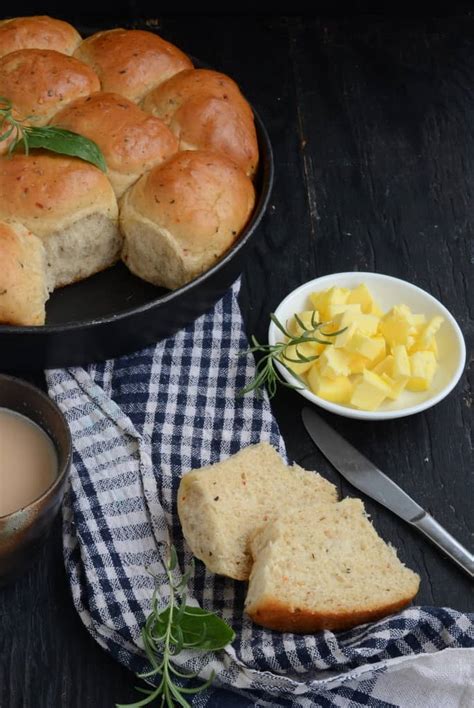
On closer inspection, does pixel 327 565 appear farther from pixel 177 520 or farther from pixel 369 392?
pixel 369 392

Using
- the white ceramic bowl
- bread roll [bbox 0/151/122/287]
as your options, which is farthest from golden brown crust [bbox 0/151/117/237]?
the white ceramic bowl

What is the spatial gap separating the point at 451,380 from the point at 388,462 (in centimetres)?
26

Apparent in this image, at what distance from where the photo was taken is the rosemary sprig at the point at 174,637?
6.61 feet

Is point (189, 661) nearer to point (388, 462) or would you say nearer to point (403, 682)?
point (403, 682)

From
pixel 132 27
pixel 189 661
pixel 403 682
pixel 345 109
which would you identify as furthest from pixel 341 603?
pixel 132 27

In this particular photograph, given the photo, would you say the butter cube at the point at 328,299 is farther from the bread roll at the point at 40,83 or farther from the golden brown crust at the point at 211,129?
the bread roll at the point at 40,83

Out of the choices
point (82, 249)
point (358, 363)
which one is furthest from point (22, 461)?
point (358, 363)

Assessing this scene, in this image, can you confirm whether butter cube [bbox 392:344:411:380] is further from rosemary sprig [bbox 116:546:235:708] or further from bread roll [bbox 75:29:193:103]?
bread roll [bbox 75:29:193:103]

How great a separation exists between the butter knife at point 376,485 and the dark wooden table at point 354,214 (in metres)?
0.04

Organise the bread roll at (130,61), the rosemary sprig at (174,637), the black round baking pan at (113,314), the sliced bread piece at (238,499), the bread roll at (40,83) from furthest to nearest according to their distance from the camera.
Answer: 1. the bread roll at (130,61)
2. the bread roll at (40,83)
3. the black round baking pan at (113,314)
4. the sliced bread piece at (238,499)
5. the rosemary sprig at (174,637)

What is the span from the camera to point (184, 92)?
9.04 feet

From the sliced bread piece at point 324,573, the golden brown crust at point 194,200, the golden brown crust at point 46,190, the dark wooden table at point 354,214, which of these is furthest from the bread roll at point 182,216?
the sliced bread piece at point 324,573

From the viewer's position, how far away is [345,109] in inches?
140

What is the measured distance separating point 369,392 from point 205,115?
33.5 inches
